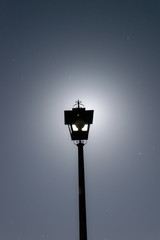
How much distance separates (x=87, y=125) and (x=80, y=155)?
671 mm

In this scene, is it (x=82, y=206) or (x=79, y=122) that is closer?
A: (x=82, y=206)

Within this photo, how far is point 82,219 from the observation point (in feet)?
12.6

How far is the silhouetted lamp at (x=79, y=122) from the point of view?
500 cm

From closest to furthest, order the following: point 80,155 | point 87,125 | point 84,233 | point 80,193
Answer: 1. point 84,233
2. point 80,193
3. point 80,155
4. point 87,125

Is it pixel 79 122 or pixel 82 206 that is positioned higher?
pixel 79 122

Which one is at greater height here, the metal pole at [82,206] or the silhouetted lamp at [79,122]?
the silhouetted lamp at [79,122]

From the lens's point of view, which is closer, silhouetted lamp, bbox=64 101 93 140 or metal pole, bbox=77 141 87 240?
metal pole, bbox=77 141 87 240

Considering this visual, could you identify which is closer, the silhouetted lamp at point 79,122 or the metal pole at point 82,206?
the metal pole at point 82,206

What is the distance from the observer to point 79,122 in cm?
502

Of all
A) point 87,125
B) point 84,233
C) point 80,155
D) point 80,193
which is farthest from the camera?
point 87,125

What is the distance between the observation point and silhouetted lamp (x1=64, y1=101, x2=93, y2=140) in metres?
5.00

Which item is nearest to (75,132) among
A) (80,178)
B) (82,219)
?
(80,178)

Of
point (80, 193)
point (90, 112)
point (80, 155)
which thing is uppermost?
point (90, 112)

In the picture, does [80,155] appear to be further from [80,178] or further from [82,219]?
[82,219]
